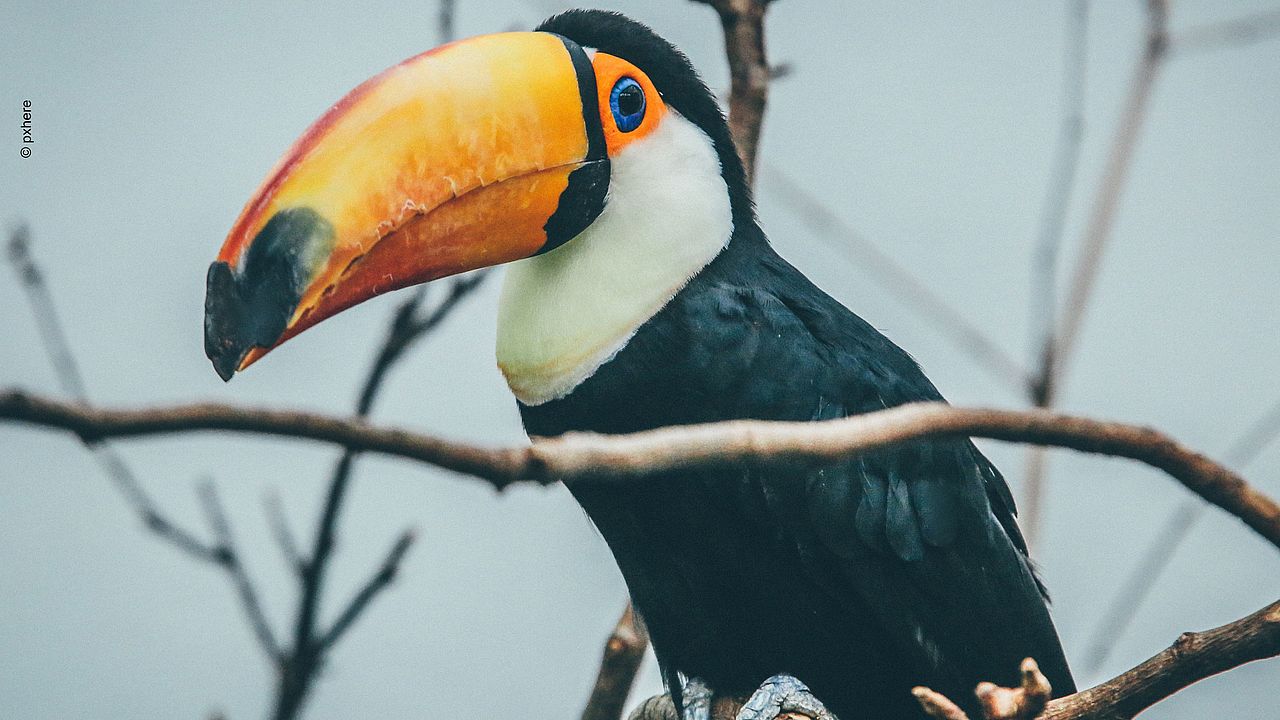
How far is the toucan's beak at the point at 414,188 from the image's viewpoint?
1.71m

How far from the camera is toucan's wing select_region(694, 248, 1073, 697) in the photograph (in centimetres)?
225

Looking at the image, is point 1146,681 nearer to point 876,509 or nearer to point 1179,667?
point 1179,667

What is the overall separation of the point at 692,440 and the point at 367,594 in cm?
90

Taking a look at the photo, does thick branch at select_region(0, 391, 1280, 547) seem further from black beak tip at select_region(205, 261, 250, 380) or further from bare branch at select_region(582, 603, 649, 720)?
bare branch at select_region(582, 603, 649, 720)

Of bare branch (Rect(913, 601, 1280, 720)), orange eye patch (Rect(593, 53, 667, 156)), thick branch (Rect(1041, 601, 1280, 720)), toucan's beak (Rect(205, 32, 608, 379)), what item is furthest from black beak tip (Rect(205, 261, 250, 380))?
thick branch (Rect(1041, 601, 1280, 720))

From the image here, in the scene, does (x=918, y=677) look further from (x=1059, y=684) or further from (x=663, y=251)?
(x=663, y=251)

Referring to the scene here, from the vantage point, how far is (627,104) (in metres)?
2.31

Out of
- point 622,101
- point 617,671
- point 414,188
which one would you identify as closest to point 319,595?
point 414,188

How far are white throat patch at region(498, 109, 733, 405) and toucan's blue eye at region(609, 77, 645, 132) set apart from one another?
4cm

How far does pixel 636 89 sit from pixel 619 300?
380 mm

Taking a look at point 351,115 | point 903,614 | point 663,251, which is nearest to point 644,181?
point 663,251

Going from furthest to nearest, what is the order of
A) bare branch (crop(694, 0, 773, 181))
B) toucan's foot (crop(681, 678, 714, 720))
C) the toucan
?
bare branch (crop(694, 0, 773, 181)), toucan's foot (crop(681, 678, 714, 720)), the toucan

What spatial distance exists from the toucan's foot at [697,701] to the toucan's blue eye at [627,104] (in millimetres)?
1046

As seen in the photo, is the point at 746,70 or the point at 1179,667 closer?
the point at 1179,667
